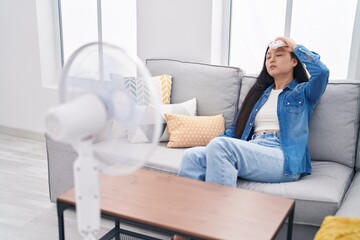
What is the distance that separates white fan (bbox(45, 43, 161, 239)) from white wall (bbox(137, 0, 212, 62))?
2.01 meters

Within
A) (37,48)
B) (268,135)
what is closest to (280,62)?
(268,135)

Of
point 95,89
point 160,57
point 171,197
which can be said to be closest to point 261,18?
point 160,57

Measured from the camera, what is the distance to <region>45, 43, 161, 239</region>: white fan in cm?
87

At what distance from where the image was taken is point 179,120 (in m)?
2.58

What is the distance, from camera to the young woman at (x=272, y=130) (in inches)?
82.5

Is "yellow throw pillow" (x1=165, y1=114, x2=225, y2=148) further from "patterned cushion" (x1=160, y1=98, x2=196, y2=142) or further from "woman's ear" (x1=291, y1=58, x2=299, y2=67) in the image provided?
"woman's ear" (x1=291, y1=58, x2=299, y2=67)

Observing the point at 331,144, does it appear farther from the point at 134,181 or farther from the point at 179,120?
the point at 134,181

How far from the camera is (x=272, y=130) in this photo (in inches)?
91.9

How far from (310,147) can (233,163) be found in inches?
21.9

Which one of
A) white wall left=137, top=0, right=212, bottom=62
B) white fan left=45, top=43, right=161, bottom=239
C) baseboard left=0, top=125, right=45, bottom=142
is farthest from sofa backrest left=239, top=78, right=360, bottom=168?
baseboard left=0, top=125, right=45, bottom=142

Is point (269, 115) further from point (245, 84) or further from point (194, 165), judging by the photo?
point (194, 165)

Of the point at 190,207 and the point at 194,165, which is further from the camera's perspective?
the point at 194,165

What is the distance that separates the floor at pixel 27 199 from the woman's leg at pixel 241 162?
531mm

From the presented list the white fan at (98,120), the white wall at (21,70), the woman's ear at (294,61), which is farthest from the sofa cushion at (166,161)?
the white wall at (21,70)
